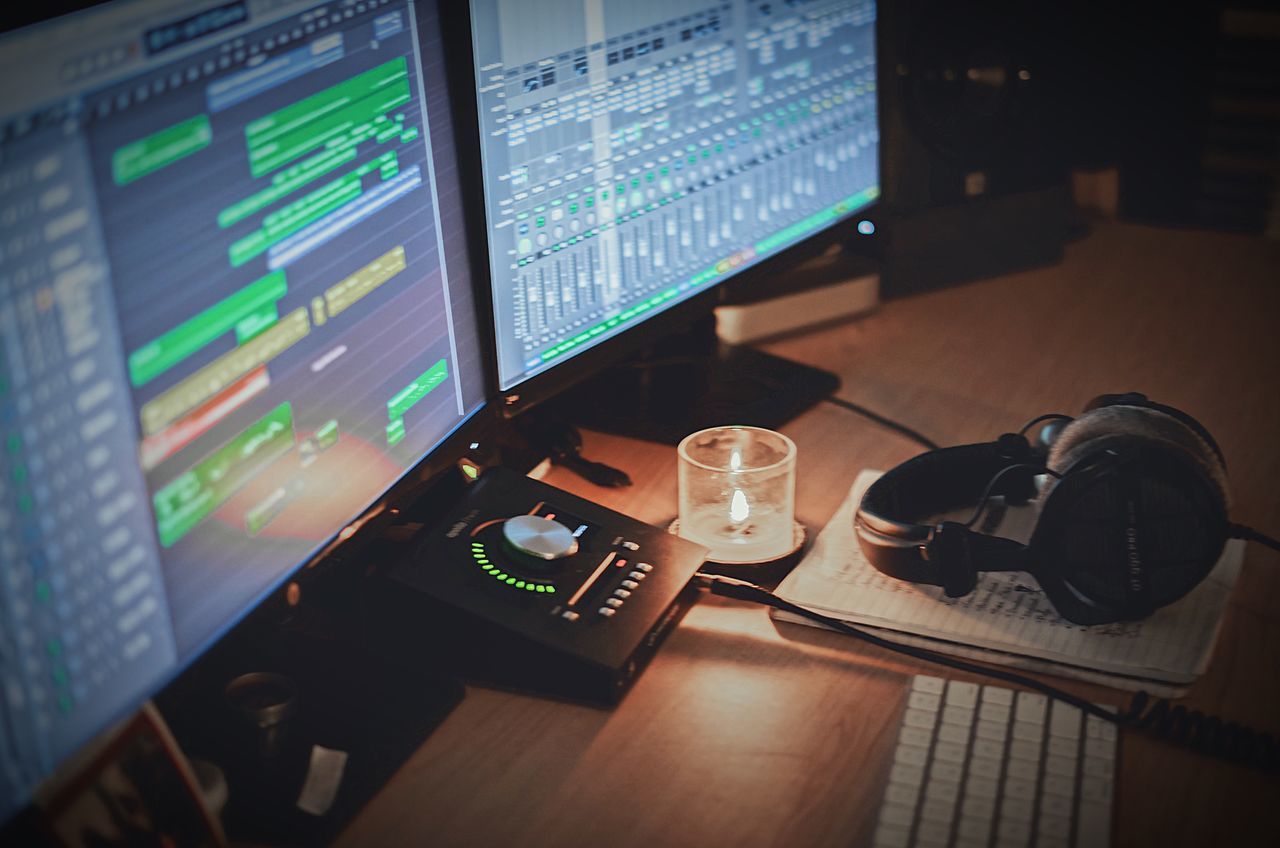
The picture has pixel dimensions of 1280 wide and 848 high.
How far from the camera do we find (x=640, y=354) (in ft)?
3.96

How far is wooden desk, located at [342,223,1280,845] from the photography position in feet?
2.42

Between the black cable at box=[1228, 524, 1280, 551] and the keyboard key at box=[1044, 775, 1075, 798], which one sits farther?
the black cable at box=[1228, 524, 1280, 551]

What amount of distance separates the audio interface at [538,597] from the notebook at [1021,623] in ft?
0.35

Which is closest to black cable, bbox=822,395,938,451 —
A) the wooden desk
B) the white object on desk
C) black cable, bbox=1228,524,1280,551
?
the wooden desk

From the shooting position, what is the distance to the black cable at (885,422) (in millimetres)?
1158

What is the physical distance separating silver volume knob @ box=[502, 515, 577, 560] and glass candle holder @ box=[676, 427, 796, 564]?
0.11 meters

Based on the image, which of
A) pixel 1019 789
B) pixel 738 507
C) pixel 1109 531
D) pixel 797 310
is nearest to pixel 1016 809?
pixel 1019 789

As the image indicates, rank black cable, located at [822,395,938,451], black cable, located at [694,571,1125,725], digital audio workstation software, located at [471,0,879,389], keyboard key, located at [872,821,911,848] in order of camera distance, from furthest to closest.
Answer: black cable, located at [822,395,938,451] → digital audio workstation software, located at [471,0,879,389] → black cable, located at [694,571,1125,725] → keyboard key, located at [872,821,911,848]

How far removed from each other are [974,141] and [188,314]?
41.1 inches

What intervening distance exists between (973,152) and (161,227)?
1.06 meters

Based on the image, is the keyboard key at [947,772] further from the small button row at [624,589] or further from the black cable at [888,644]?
the small button row at [624,589]

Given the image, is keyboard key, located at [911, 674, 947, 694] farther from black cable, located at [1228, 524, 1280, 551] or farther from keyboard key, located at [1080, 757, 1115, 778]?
black cable, located at [1228, 524, 1280, 551]

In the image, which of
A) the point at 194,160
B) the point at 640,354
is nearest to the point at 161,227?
the point at 194,160

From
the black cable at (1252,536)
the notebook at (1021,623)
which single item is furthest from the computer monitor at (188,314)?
the black cable at (1252,536)
